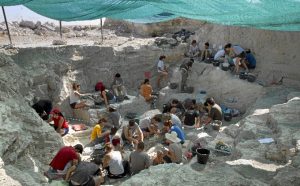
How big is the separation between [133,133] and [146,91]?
3.00m

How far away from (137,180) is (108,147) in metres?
1.94

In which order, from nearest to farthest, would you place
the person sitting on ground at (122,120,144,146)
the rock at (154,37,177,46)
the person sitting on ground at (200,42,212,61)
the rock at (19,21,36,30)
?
1. the person sitting on ground at (122,120,144,146)
2. the person sitting on ground at (200,42,212,61)
3. the rock at (154,37,177,46)
4. the rock at (19,21,36,30)

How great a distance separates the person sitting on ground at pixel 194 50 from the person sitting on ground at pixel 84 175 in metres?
7.91

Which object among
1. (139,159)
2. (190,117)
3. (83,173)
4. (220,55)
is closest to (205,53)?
(220,55)

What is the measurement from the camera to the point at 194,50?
14.1 m

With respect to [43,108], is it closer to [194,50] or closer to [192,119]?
[192,119]

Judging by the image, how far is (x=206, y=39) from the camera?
1432 centimetres

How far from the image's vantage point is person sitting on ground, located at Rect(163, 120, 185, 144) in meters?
9.27

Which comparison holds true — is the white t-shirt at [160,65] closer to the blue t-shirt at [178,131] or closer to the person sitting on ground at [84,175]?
the blue t-shirt at [178,131]

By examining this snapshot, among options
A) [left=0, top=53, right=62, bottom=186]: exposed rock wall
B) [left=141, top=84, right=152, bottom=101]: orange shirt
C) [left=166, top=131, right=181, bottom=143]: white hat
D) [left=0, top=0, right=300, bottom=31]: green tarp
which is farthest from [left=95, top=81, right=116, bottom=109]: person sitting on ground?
[left=166, top=131, right=181, bottom=143]: white hat

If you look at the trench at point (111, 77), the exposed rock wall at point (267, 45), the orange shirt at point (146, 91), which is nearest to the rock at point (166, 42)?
the trench at point (111, 77)

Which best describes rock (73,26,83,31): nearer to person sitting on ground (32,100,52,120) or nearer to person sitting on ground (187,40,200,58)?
person sitting on ground (187,40,200,58)

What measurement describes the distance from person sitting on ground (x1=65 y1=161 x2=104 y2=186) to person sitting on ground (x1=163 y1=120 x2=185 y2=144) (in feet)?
8.65

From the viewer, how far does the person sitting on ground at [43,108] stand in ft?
34.3
